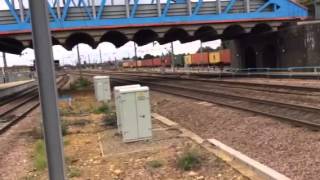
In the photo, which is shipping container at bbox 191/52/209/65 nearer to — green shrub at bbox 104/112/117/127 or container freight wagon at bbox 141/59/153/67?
container freight wagon at bbox 141/59/153/67

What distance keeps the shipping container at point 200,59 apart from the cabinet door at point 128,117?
63456 mm

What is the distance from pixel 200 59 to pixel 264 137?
68.5 meters

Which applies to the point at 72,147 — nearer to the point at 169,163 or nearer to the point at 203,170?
the point at 169,163

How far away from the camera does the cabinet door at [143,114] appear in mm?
10820

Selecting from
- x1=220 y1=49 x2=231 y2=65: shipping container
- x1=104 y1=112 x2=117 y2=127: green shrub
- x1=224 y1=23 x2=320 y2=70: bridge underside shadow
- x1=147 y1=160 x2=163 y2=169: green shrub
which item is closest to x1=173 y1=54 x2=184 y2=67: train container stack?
x1=220 y1=49 x2=231 y2=65: shipping container

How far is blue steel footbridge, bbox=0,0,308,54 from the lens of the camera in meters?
36.4

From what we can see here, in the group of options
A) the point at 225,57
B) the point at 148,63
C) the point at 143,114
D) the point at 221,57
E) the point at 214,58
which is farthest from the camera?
Answer: the point at 148,63

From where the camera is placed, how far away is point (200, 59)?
7881 cm

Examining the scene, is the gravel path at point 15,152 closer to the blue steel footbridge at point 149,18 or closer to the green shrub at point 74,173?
the green shrub at point 74,173

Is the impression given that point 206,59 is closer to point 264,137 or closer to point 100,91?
point 100,91

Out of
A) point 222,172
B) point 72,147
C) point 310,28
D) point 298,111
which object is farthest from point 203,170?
point 310,28

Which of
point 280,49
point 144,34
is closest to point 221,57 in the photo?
point 144,34

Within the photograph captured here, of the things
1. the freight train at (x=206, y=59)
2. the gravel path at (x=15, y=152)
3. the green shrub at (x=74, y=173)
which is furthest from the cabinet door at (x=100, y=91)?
the freight train at (x=206, y=59)

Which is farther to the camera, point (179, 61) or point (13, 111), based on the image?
point (179, 61)
